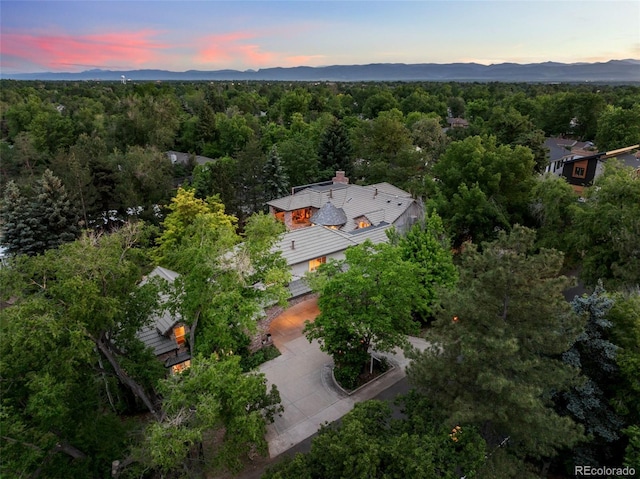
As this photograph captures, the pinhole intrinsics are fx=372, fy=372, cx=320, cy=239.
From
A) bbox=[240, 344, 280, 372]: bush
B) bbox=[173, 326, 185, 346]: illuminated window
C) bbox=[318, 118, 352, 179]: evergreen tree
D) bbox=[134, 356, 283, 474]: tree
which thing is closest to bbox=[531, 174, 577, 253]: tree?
bbox=[240, 344, 280, 372]: bush

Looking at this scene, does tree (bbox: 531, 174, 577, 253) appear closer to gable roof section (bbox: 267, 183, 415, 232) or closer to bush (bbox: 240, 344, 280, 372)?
gable roof section (bbox: 267, 183, 415, 232)

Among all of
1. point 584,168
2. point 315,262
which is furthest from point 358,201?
point 584,168

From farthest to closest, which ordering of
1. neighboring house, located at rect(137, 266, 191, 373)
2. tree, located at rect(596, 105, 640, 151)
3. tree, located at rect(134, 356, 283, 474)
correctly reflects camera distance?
tree, located at rect(596, 105, 640, 151)
neighboring house, located at rect(137, 266, 191, 373)
tree, located at rect(134, 356, 283, 474)

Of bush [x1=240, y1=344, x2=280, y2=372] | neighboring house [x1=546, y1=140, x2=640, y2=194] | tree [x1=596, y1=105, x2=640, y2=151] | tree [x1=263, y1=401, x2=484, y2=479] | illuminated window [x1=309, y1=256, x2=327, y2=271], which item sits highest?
tree [x1=596, y1=105, x2=640, y2=151]

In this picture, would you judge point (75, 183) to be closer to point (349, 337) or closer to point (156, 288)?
point (156, 288)

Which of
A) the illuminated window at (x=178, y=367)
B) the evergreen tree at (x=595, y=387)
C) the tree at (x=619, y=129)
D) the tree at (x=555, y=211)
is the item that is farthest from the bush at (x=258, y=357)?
the tree at (x=619, y=129)

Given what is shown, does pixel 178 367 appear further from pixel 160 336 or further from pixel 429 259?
pixel 429 259
